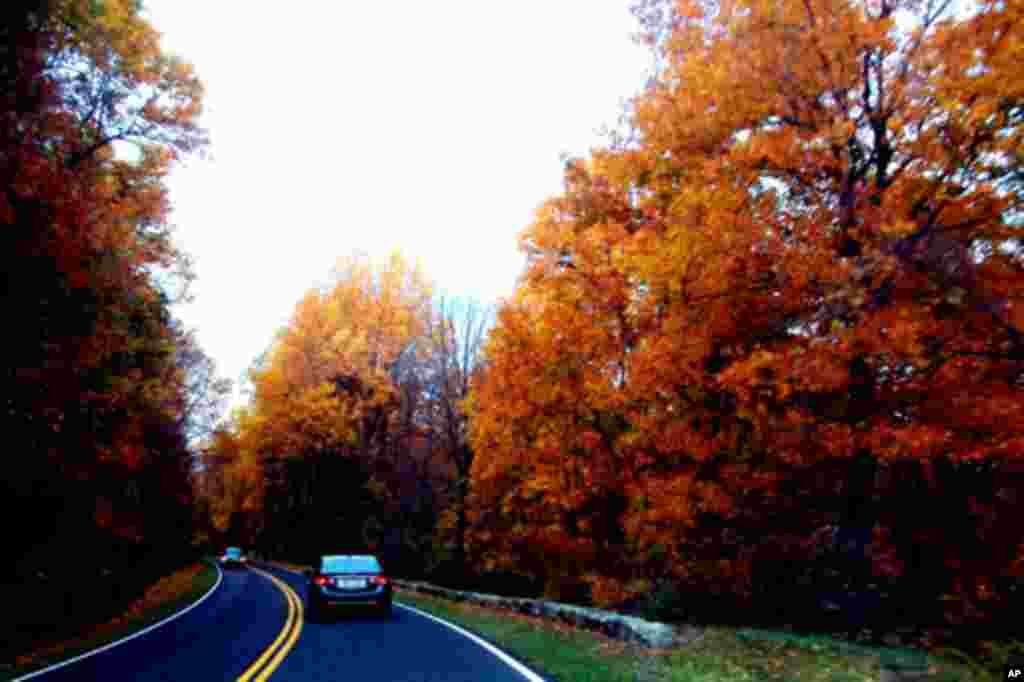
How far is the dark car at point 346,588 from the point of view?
13828mm

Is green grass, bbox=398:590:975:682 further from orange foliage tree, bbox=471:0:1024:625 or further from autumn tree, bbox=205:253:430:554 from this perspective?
autumn tree, bbox=205:253:430:554

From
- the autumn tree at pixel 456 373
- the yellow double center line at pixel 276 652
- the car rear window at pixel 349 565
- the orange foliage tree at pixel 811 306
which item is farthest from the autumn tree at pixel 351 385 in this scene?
the orange foliage tree at pixel 811 306

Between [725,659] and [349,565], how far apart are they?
920 cm

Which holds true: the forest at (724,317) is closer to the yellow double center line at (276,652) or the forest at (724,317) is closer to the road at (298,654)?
the road at (298,654)

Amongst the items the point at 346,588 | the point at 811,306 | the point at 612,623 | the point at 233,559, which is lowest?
the point at 233,559

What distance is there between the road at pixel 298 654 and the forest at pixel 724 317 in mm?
4243

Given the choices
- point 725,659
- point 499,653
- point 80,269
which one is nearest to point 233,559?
point 80,269

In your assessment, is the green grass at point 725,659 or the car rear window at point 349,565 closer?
the green grass at point 725,659

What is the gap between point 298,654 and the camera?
9.26m

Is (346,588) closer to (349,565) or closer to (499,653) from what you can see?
(349,565)

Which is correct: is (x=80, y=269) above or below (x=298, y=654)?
above

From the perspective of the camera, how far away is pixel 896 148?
9.16 m

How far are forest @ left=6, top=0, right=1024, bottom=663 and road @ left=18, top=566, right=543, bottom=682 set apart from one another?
4.24 m

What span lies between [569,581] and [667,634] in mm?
8510
